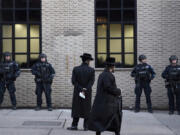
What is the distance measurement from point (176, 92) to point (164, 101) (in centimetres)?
128

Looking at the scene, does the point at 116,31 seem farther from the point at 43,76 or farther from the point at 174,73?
the point at 43,76

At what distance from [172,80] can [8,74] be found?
5.67 m

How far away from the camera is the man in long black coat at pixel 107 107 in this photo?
805 cm

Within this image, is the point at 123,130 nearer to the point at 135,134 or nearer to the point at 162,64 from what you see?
the point at 135,134

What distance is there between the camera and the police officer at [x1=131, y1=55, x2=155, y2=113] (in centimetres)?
1302

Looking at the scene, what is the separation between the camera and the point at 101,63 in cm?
1433

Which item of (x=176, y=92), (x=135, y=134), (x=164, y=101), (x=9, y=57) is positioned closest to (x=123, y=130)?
(x=135, y=134)

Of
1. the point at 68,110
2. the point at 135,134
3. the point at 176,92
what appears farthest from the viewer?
the point at 68,110

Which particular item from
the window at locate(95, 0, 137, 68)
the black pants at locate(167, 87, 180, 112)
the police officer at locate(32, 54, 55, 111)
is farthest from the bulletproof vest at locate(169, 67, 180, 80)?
the police officer at locate(32, 54, 55, 111)

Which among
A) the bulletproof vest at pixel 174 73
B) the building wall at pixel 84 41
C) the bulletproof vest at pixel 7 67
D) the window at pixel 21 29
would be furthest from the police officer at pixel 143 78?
the bulletproof vest at pixel 7 67

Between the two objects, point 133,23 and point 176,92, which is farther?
point 133,23

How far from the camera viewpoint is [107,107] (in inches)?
318

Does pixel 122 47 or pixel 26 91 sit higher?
pixel 122 47

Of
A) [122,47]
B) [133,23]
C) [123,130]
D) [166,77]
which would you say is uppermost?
[133,23]
